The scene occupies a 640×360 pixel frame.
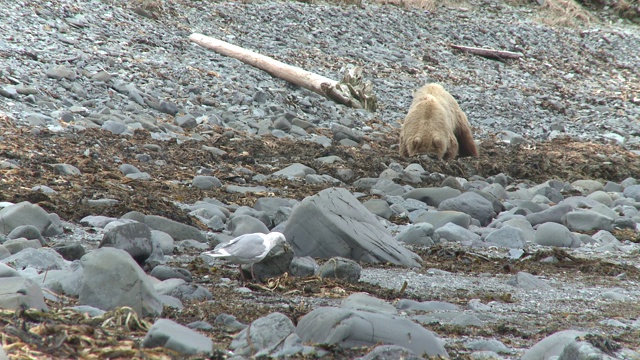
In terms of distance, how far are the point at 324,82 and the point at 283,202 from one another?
668cm

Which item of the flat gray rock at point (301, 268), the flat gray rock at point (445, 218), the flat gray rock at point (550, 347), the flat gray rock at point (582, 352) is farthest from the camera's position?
the flat gray rock at point (445, 218)

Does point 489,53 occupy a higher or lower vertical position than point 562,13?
lower

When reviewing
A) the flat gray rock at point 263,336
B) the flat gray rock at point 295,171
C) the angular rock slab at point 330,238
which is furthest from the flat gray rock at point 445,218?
the flat gray rock at point 263,336

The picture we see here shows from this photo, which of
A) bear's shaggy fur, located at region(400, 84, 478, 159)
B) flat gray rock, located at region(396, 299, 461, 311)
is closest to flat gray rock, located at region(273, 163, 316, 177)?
bear's shaggy fur, located at region(400, 84, 478, 159)

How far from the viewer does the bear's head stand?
9.80 metres

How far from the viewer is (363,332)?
9.18 ft

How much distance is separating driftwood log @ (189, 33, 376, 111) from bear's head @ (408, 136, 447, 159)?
3.19 meters

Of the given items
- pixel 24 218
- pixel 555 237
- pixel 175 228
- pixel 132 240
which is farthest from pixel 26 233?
pixel 555 237

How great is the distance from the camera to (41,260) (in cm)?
397

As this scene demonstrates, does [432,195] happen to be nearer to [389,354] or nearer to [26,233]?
[26,233]

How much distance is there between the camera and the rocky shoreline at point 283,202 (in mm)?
2961

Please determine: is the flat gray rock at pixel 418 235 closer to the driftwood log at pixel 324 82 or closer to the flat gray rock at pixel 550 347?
the flat gray rock at pixel 550 347

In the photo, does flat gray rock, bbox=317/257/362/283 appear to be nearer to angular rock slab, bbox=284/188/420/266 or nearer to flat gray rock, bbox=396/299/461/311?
flat gray rock, bbox=396/299/461/311

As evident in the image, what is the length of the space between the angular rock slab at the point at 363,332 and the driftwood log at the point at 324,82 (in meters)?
10.0
